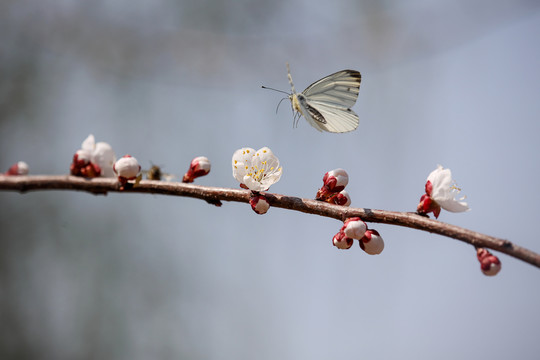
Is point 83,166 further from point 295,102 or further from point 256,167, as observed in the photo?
point 295,102

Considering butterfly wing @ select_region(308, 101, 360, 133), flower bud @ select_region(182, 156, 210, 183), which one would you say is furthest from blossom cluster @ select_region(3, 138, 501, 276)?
butterfly wing @ select_region(308, 101, 360, 133)

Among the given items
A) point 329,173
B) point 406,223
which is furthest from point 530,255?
point 329,173

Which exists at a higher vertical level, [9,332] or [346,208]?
[346,208]

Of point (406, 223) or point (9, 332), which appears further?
point (9, 332)

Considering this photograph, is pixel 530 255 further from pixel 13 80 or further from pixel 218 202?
pixel 13 80

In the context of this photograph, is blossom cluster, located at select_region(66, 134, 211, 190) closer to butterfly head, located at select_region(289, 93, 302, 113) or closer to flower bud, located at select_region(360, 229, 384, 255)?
butterfly head, located at select_region(289, 93, 302, 113)

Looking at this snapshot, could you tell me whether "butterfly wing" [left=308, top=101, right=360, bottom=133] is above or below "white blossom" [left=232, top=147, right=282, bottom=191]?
above

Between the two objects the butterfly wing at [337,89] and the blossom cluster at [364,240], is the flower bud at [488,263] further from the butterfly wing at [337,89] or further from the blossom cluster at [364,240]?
the butterfly wing at [337,89]
